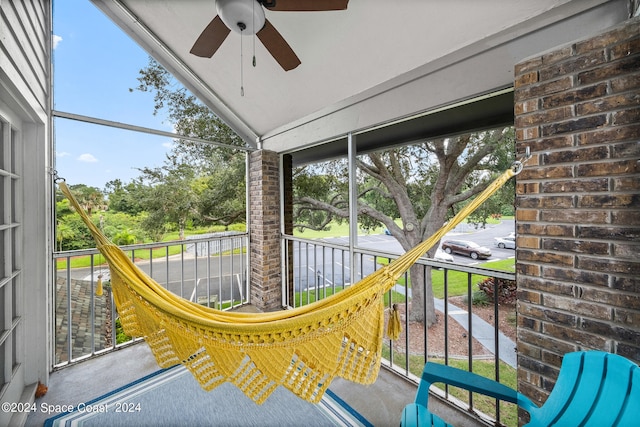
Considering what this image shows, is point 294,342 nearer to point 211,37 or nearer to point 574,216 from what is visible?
point 574,216

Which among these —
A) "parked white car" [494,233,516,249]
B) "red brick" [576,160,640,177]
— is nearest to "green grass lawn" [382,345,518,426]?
"parked white car" [494,233,516,249]

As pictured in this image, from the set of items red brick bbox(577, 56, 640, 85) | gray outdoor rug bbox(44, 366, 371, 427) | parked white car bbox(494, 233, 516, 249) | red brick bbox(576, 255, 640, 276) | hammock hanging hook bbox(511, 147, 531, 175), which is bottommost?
gray outdoor rug bbox(44, 366, 371, 427)

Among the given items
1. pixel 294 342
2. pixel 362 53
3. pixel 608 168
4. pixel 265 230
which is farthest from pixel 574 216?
pixel 265 230

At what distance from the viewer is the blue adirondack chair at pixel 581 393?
786mm

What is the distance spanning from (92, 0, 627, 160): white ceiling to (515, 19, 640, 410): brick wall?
0.56ft

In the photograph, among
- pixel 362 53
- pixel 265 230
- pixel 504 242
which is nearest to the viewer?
pixel 362 53

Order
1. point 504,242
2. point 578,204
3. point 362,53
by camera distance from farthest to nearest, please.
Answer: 1. point 504,242
2. point 362,53
3. point 578,204

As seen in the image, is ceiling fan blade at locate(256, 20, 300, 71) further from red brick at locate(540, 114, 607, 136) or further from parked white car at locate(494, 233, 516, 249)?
parked white car at locate(494, 233, 516, 249)

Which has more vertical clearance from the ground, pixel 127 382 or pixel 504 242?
pixel 504 242

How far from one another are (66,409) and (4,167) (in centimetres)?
158

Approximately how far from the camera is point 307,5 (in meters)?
1.28

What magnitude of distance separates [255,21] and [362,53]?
77 cm

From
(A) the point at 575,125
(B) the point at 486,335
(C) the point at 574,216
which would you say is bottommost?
(B) the point at 486,335

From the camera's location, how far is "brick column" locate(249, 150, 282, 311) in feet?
10.1
